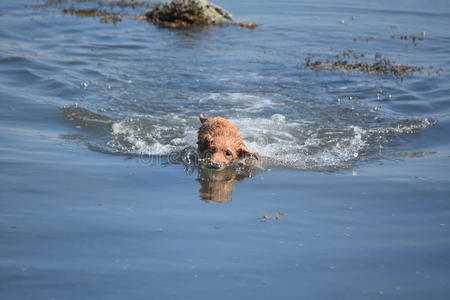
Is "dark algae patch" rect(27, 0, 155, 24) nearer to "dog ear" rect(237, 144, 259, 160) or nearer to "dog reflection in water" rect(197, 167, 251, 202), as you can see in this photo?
"dog ear" rect(237, 144, 259, 160)

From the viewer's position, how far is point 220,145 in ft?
23.4

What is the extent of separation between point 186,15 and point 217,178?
15.2 meters

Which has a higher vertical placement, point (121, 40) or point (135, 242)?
point (121, 40)

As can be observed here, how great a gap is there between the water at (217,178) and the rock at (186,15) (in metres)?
5.19

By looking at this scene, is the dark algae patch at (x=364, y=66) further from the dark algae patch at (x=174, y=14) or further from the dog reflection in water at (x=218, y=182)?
the dog reflection in water at (x=218, y=182)

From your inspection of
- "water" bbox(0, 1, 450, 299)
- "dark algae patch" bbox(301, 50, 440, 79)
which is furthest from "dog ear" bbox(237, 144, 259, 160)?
"dark algae patch" bbox(301, 50, 440, 79)

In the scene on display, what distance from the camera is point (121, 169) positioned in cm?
705

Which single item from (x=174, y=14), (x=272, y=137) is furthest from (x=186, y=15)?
(x=272, y=137)

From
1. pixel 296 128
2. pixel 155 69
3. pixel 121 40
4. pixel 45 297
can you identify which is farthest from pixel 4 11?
pixel 45 297

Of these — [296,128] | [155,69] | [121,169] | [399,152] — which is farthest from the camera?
[155,69]

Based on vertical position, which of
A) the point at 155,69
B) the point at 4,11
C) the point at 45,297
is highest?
the point at 4,11

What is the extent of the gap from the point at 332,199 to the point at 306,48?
11623mm

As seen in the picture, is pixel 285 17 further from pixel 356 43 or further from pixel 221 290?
pixel 221 290

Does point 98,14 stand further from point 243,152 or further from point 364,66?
point 243,152
